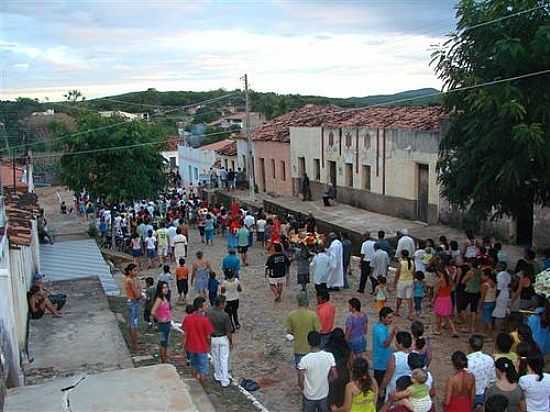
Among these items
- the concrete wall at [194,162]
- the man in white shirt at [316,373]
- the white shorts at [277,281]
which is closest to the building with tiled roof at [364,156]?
the white shorts at [277,281]

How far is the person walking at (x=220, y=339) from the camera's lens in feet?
29.3

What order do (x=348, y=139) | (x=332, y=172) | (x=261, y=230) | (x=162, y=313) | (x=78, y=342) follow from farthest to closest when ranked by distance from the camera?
1. (x=332, y=172)
2. (x=348, y=139)
3. (x=261, y=230)
4. (x=78, y=342)
5. (x=162, y=313)

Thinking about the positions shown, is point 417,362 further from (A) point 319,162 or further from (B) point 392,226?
(A) point 319,162

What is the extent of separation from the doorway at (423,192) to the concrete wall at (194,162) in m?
22.0

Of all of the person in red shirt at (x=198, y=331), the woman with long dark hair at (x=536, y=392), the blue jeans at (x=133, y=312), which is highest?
the woman with long dark hair at (x=536, y=392)

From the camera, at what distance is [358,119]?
26.3 m

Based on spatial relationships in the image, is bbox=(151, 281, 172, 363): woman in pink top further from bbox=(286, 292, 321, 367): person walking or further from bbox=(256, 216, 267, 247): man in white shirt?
→ bbox=(256, 216, 267, 247): man in white shirt

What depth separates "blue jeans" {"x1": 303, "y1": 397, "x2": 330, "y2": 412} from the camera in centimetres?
706

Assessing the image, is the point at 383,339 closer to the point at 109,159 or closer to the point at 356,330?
the point at 356,330

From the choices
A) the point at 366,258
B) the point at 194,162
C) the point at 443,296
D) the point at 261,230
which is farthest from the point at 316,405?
the point at 194,162

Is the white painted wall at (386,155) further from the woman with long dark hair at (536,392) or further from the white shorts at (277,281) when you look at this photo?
the woman with long dark hair at (536,392)

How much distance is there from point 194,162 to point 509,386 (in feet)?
135

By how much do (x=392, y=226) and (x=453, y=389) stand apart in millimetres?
14842

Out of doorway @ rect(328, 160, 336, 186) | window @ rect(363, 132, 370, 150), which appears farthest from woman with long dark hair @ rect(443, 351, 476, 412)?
doorway @ rect(328, 160, 336, 186)
